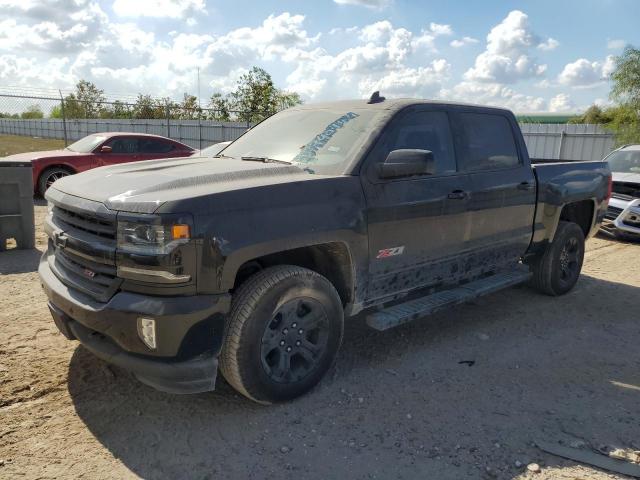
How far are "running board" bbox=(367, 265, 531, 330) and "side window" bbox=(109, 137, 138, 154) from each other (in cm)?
905

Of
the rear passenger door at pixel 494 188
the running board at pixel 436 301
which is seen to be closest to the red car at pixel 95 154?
the rear passenger door at pixel 494 188

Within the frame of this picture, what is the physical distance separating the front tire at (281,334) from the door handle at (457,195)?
1.31 m

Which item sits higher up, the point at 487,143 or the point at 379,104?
the point at 379,104

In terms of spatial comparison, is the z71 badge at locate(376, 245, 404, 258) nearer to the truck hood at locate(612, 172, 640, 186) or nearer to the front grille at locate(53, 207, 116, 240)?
the front grille at locate(53, 207, 116, 240)

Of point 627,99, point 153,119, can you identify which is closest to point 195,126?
point 153,119

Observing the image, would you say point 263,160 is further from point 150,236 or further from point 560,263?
point 560,263

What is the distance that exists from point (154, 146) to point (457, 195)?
9.31 meters

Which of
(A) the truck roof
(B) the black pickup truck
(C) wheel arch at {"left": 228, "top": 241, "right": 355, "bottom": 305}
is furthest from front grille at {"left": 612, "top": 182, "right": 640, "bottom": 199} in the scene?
(C) wheel arch at {"left": 228, "top": 241, "right": 355, "bottom": 305}

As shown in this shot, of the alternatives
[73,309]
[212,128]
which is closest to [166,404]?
[73,309]

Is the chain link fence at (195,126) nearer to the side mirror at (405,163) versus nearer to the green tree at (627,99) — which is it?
the green tree at (627,99)

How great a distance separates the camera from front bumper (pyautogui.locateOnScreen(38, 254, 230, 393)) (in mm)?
2809

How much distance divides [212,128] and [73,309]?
2059 cm

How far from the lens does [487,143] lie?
4.72 meters

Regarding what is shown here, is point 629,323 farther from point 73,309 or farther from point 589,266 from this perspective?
point 73,309
